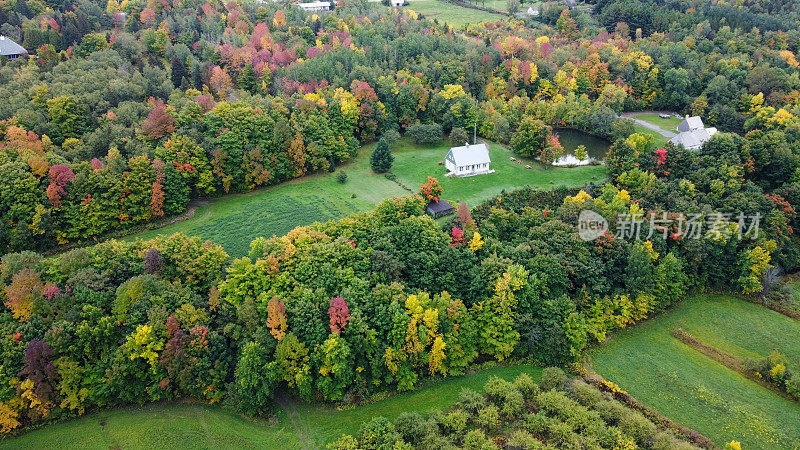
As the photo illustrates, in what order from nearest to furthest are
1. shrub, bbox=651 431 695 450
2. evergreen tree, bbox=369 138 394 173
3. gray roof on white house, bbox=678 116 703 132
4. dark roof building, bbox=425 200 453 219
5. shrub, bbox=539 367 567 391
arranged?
shrub, bbox=651 431 695 450, shrub, bbox=539 367 567 391, dark roof building, bbox=425 200 453 219, evergreen tree, bbox=369 138 394 173, gray roof on white house, bbox=678 116 703 132

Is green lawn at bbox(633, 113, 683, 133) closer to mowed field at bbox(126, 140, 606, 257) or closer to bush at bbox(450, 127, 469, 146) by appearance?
mowed field at bbox(126, 140, 606, 257)

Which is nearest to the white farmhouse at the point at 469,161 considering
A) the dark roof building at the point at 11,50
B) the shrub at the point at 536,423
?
the shrub at the point at 536,423

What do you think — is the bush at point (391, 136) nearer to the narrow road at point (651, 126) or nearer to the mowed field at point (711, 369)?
the narrow road at point (651, 126)

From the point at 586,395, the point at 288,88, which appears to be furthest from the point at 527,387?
the point at 288,88

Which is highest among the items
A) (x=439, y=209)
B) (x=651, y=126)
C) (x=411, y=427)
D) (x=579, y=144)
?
(x=651, y=126)

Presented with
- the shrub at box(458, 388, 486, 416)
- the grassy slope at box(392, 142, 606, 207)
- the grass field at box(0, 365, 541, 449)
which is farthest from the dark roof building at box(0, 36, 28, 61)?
the shrub at box(458, 388, 486, 416)

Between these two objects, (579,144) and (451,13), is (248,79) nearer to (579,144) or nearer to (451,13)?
(579,144)
